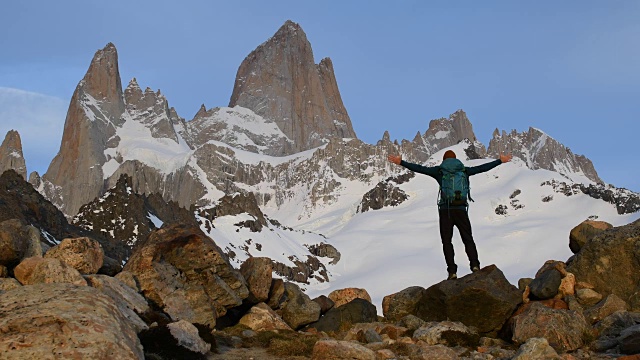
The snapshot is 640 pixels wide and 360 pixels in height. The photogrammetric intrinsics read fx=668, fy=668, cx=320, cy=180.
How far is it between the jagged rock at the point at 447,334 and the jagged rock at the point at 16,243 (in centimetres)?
1216

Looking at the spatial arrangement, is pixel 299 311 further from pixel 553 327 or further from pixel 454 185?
pixel 553 327

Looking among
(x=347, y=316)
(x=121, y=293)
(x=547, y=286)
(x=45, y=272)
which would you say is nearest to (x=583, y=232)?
(x=547, y=286)

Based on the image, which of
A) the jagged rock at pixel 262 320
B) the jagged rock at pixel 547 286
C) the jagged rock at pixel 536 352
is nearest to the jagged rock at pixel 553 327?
the jagged rock at pixel 536 352

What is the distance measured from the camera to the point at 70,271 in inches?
727

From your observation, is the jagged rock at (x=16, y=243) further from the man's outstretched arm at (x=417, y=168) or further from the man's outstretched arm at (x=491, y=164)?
the man's outstretched arm at (x=491, y=164)

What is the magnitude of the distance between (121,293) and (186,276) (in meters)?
4.79

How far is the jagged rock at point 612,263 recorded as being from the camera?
812 inches

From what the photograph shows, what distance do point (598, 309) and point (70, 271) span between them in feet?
48.3

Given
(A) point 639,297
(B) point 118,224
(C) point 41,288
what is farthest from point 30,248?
(B) point 118,224

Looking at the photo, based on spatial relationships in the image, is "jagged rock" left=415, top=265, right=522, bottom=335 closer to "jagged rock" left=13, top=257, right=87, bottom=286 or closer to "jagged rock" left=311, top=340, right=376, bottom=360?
"jagged rock" left=311, top=340, right=376, bottom=360

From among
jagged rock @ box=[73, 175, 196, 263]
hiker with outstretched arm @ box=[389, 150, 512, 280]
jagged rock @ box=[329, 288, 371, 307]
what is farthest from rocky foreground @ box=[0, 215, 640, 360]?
jagged rock @ box=[73, 175, 196, 263]

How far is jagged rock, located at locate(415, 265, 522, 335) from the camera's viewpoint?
65.0 feet

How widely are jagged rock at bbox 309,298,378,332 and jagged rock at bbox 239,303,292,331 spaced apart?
2067mm

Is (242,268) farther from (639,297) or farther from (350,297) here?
(639,297)
